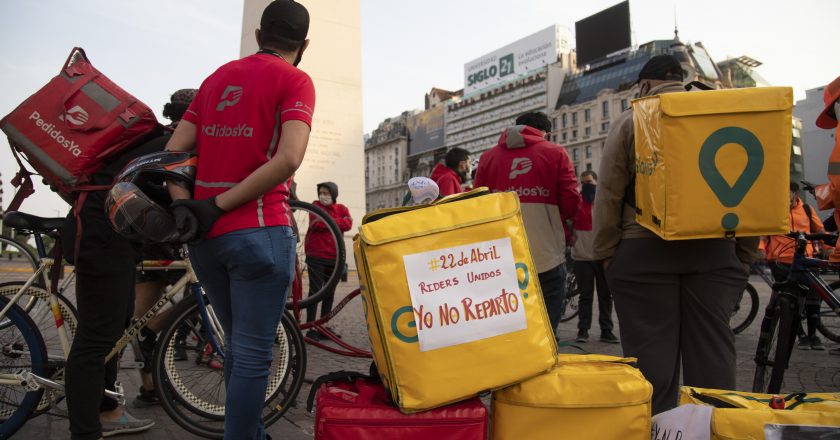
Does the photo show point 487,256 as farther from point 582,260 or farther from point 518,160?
point 582,260

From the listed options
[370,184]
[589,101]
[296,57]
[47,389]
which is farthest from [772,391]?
[370,184]

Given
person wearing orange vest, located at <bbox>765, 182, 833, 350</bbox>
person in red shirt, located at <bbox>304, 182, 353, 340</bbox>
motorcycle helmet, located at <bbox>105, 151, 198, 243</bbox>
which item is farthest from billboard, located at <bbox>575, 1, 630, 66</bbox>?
motorcycle helmet, located at <bbox>105, 151, 198, 243</bbox>

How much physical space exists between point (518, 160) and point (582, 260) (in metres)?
3.17

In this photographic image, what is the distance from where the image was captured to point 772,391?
9.83 feet

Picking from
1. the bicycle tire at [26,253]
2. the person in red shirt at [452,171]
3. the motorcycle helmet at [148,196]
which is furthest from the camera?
the person in red shirt at [452,171]

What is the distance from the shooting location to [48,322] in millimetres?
3137

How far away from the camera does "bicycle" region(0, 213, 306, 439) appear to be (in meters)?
2.80

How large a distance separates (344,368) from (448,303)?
283cm

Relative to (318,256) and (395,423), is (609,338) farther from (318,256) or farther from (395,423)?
(395,423)

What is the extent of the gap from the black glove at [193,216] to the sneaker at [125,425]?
151 cm

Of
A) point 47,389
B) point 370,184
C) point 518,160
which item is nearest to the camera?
point 47,389

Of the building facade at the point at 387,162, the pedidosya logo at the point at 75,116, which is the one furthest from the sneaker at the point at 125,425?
the building facade at the point at 387,162

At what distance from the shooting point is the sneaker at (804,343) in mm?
6004

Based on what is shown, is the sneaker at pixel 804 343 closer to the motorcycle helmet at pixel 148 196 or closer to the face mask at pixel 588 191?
the face mask at pixel 588 191
